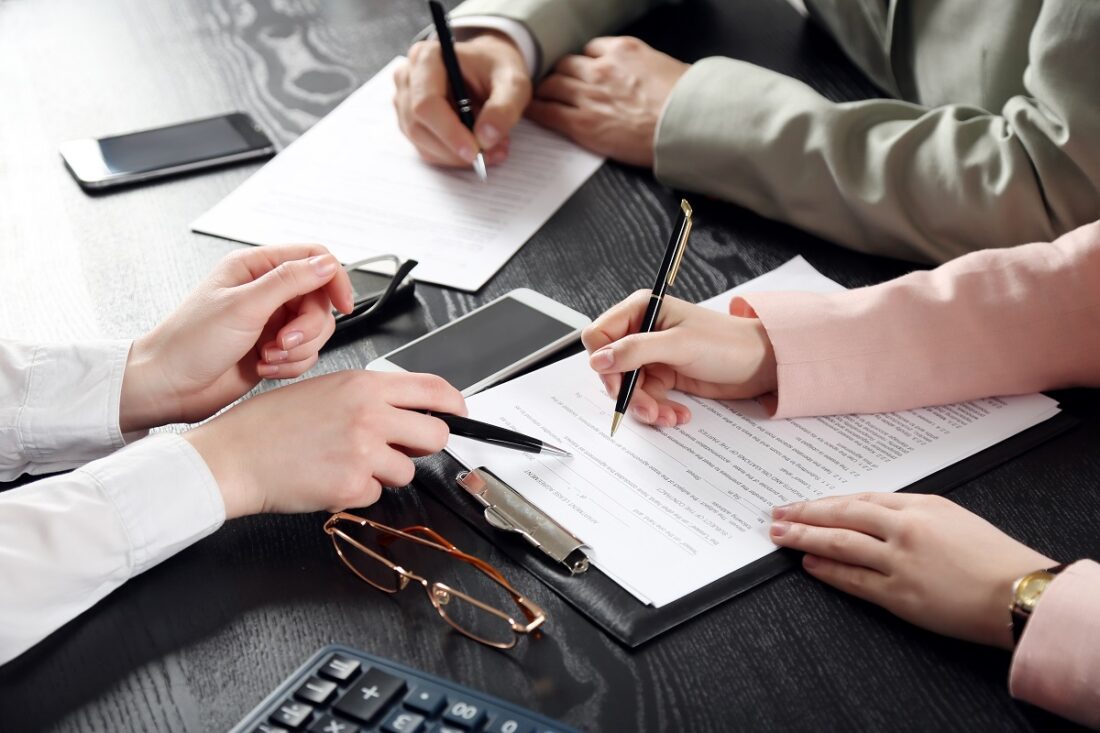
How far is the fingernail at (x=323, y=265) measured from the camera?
0.88 meters

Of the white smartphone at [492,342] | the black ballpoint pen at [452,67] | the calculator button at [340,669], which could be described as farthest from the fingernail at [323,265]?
the black ballpoint pen at [452,67]

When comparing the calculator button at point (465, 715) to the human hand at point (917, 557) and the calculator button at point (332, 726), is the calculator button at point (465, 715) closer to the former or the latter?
the calculator button at point (332, 726)

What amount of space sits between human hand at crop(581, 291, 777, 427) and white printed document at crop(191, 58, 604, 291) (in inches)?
7.8

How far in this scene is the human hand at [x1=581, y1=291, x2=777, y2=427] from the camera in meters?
0.89

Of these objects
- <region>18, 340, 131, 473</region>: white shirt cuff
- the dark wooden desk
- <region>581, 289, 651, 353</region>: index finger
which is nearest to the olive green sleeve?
the dark wooden desk

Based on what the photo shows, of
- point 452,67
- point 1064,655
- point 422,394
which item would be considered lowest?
point 1064,655

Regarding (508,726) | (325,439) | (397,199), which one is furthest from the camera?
(397,199)

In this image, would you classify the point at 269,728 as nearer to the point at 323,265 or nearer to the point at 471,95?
the point at 323,265

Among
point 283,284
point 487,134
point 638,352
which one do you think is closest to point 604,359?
point 638,352

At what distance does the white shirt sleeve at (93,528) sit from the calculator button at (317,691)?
0.57 ft

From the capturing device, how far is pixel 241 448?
2.66ft

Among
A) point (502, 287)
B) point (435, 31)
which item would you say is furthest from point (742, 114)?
point (435, 31)

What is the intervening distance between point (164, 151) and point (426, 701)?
903 millimetres

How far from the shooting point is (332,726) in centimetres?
63
